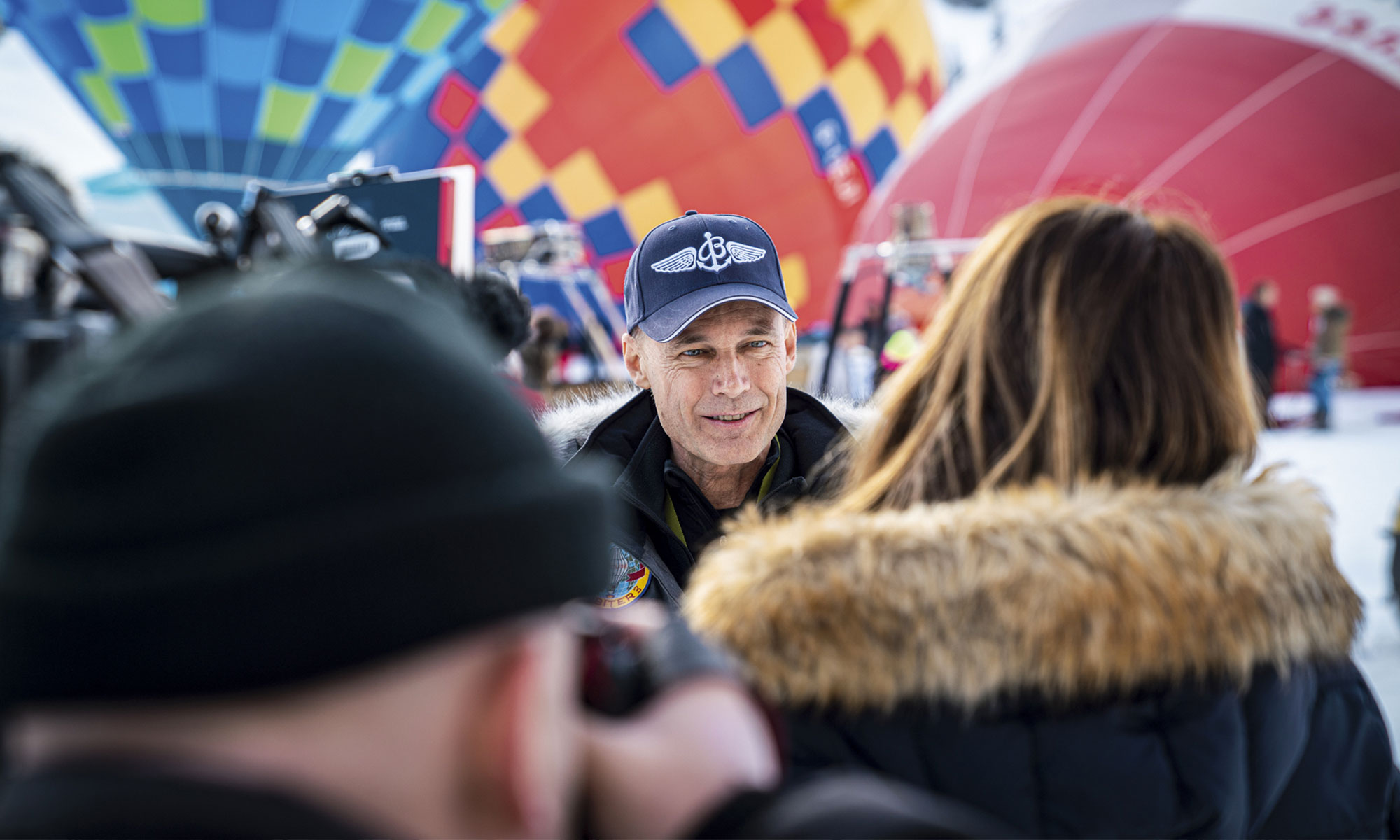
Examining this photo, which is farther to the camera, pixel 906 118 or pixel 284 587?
pixel 906 118

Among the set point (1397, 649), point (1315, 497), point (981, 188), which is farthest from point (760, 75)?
point (1315, 497)

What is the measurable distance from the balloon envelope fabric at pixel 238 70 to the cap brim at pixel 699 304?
700 centimetres

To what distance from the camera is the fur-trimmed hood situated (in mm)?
1816

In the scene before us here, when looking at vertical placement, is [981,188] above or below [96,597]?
above

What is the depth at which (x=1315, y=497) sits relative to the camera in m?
0.86

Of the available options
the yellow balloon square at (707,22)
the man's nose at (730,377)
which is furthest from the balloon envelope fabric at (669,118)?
the man's nose at (730,377)

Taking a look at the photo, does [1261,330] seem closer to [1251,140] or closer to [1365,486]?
[1251,140]

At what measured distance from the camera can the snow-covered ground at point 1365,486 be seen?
107 inches

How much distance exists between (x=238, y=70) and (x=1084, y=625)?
8505 mm

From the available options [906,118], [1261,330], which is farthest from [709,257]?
[906,118]

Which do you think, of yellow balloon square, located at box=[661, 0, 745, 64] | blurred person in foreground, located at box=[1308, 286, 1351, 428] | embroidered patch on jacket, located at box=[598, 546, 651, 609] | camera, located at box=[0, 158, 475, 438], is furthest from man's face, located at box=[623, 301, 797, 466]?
yellow balloon square, located at box=[661, 0, 745, 64]

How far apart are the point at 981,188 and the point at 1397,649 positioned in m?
6.37

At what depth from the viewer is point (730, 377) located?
68.6 inches

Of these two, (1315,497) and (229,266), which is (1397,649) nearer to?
(1315,497)
